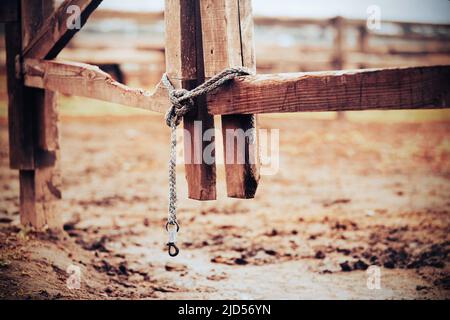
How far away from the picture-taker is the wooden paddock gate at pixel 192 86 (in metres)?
1.92

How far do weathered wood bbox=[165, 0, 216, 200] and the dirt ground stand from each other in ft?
3.20

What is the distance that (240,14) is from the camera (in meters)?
2.30

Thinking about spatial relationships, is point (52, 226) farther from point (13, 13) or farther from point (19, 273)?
point (13, 13)

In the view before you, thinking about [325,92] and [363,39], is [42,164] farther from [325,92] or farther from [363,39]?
[363,39]

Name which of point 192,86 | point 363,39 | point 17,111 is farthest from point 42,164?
point 363,39

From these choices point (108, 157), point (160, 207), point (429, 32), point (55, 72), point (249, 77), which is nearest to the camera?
point (249, 77)

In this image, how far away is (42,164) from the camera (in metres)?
3.72

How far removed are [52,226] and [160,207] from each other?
121cm

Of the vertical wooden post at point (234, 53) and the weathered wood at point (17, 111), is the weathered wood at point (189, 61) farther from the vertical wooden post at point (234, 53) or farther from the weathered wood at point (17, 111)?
the weathered wood at point (17, 111)

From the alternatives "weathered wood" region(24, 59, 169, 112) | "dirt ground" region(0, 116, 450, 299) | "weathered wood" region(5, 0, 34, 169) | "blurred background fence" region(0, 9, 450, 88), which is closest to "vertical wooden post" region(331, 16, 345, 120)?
"blurred background fence" region(0, 9, 450, 88)

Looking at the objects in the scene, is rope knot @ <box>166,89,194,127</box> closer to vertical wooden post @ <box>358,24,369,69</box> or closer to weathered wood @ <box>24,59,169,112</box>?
weathered wood @ <box>24,59,169,112</box>

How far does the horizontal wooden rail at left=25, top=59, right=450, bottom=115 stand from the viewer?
179 cm
